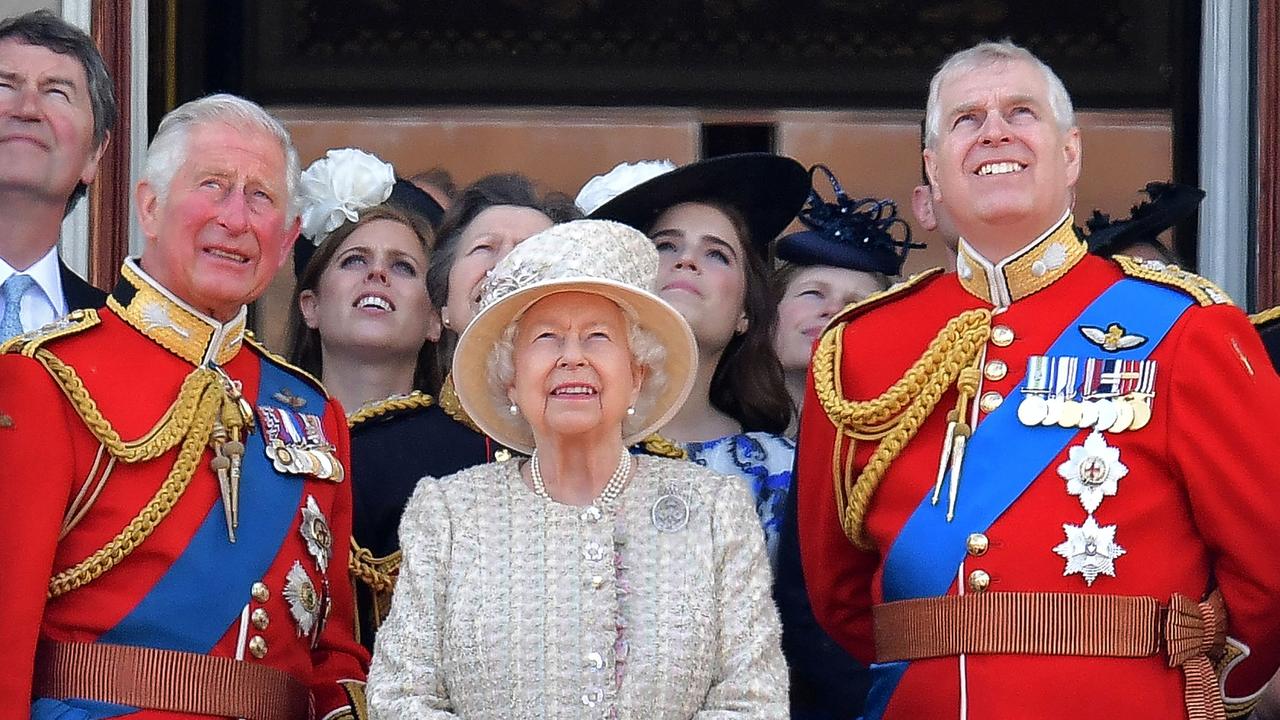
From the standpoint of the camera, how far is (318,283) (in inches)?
196

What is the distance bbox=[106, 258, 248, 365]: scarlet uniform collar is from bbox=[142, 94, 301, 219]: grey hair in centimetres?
16

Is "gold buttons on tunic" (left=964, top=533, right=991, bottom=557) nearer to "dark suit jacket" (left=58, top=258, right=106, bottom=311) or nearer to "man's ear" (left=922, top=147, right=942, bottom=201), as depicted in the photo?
"man's ear" (left=922, top=147, right=942, bottom=201)

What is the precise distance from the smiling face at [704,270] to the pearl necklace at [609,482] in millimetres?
1127

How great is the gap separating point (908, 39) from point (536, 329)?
8.14 feet

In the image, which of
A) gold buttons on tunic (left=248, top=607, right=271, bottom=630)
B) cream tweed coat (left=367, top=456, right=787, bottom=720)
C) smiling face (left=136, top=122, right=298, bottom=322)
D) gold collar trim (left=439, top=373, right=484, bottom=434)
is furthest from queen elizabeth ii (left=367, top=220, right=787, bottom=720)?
gold collar trim (left=439, top=373, right=484, bottom=434)

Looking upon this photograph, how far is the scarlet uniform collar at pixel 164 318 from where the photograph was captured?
3861 millimetres

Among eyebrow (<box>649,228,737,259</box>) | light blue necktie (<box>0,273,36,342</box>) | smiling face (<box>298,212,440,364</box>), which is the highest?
eyebrow (<box>649,228,737,259</box>)

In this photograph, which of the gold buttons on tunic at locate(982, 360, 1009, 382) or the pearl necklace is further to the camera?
the gold buttons on tunic at locate(982, 360, 1009, 382)

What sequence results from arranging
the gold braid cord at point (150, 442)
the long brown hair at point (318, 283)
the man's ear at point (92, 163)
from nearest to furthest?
the gold braid cord at point (150, 442) < the man's ear at point (92, 163) < the long brown hair at point (318, 283)

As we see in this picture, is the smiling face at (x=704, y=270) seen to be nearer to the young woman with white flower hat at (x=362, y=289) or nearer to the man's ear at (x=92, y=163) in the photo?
the young woman with white flower hat at (x=362, y=289)

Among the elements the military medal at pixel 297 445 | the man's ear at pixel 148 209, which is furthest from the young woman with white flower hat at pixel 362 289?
the man's ear at pixel 148 209

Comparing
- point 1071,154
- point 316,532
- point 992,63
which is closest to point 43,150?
point 316,532

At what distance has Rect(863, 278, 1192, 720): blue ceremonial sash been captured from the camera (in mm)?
3758

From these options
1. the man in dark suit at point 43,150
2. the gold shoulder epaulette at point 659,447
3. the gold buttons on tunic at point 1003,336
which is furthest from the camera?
the man in dark suit at point 43,150
